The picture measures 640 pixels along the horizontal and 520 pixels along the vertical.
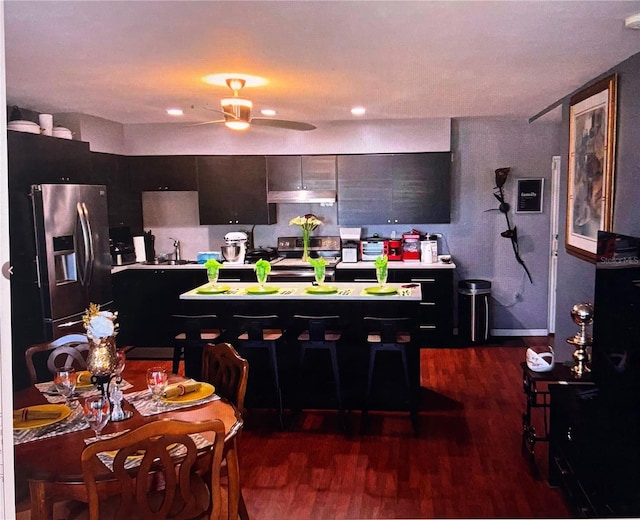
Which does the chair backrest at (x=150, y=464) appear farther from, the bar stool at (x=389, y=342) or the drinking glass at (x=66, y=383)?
the bar stool at (x=389, y=342)

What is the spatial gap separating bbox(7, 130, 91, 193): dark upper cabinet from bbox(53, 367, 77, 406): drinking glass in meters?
2.26

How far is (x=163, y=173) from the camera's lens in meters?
5.92

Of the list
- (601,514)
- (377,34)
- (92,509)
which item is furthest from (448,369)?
(92,509)

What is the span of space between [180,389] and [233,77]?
72.1 inches

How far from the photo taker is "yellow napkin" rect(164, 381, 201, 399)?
8.17ft

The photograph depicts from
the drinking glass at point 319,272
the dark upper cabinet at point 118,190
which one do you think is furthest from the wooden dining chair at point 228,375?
the dark upper cabinet at point 118,190

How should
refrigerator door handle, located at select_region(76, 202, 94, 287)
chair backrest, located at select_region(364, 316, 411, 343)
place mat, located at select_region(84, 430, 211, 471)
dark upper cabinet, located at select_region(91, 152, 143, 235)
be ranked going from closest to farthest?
place mat, located at select_region(84, 430, 211, 471), chair backrest, located at select_region(364, 316, 411, 343), refrigerator door handle, located at select_region(76, 202, 94, 287), dark upper cabinet, located at select_region(91, 152, 143, 235)

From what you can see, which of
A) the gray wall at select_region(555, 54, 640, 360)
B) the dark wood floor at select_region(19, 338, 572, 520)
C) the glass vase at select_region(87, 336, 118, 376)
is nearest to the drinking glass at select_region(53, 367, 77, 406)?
the glass vase at select_region(87, 336, 118, 376)

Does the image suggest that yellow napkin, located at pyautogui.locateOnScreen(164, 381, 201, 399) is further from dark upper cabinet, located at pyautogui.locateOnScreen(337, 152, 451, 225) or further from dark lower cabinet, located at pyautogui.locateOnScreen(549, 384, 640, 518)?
dark upper cabinet, located at pyautogui.locateOnScreen(337, 152, 451, 225)

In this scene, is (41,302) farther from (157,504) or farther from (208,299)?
(157,504)

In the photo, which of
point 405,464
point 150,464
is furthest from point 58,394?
point 405,464

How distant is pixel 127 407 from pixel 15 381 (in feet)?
5.04

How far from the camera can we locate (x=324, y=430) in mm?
3768

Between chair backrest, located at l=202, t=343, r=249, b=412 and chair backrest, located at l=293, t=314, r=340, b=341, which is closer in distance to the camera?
chair backrest, located at l=202, t=343, r=249, b=412
